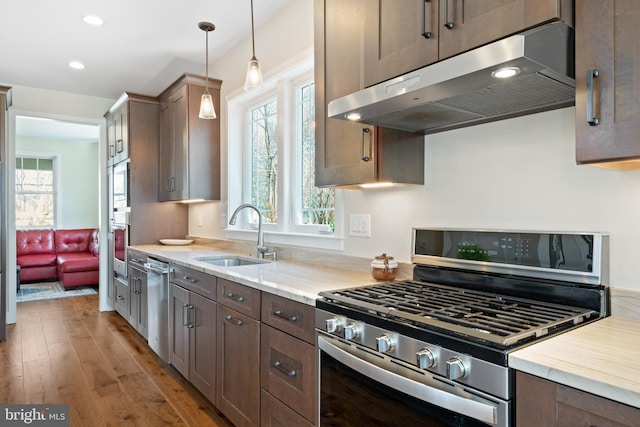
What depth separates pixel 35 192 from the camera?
7426 millimetres

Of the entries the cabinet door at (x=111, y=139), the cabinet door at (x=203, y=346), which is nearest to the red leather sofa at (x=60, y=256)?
the cabinet door at (x=111, y=139)

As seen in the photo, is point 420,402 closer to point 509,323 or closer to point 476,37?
point 509,323

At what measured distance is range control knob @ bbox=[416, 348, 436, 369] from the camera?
1.07m

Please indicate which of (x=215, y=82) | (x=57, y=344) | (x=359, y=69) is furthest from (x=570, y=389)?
(x=57, y=344)

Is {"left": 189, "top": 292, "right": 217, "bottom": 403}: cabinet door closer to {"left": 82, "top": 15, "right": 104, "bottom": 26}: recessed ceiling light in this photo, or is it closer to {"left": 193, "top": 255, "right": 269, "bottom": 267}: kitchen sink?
{"left": 193, "top": 255, "right": 269, "bottom": 267}: kitchen sink

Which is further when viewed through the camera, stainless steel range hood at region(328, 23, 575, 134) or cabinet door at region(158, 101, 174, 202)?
cabinet door at region(158, 101, 174, 202)

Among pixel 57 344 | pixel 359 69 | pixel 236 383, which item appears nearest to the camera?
pixel 359 69

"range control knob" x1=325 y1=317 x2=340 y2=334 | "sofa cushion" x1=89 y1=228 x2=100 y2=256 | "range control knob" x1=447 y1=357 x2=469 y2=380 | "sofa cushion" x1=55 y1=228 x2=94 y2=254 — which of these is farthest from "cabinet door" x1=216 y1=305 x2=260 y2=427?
"sofa cushion" x1=55 y1=228 x2=94 y2=254

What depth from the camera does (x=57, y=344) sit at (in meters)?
3.60

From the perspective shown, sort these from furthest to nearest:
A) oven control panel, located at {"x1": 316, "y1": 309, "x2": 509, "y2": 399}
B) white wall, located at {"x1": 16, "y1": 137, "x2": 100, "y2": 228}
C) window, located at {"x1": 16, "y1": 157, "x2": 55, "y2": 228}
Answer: white wall, located at {"x1": 16, "y1": 137, "x2": 100, "y2": 228} < window, located at {"x1": 16, "y1": 157, "x2": 55, "y2": 228} < oven control panel, located at {"x1": 316, "y1": 309, "x2": 509, "y2": 399}

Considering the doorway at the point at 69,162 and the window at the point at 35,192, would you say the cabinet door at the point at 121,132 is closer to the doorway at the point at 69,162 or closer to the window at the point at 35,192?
the doorway at the point at 69,162

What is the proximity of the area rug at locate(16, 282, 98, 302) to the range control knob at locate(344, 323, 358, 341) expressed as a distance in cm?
567

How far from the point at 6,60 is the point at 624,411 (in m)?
4.96

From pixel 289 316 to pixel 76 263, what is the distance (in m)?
5.65
